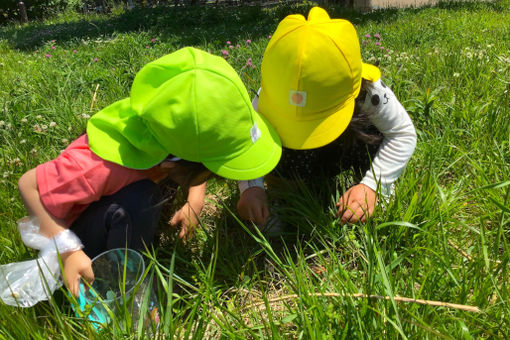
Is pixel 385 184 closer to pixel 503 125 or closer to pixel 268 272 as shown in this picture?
pixel 268 272

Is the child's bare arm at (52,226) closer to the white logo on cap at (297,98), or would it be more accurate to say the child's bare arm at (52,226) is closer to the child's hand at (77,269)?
the child's hand at (77,269)

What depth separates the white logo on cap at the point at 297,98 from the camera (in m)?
1.37

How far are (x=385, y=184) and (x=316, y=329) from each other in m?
0.82

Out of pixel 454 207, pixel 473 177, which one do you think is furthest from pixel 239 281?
pixel 473 177

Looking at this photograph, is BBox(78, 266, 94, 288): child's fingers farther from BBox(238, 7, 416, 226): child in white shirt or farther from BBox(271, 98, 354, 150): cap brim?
BBox(271, 98, 354, 150): cap brim

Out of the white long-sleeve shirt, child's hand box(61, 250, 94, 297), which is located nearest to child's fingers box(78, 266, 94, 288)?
child's hand box(61, 250, 94, 297)

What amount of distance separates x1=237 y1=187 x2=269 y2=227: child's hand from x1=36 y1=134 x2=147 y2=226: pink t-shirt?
0.55 metres

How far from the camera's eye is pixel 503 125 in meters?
1.92

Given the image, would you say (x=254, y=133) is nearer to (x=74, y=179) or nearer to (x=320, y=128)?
(x=320, y=128)

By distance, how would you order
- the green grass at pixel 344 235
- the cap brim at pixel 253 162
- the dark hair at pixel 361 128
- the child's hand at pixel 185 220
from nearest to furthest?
the green grass at pixel 344 235 → the cap brim at pixel 253 162 → the dark hair at pixel 361 128 → the child's hand at pixel 185 220

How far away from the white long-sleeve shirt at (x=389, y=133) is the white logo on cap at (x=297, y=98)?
0.37m

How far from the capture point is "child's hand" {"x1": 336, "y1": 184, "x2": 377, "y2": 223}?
5.05 feet

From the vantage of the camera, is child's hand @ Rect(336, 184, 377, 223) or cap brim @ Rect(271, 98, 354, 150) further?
child's hand @ Rect(336, 184, 377, 223)

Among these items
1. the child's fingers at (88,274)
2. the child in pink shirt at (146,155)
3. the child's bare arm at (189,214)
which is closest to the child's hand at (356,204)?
the child in pink shirt at (146,155)
